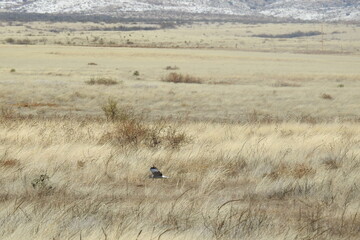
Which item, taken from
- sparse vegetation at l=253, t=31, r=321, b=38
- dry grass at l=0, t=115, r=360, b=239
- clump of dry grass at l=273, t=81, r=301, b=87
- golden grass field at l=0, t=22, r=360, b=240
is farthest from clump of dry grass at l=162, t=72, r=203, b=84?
sparse vegetation at l=253, t=31, r=321, b=38

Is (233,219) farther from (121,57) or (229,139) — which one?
(121,57)

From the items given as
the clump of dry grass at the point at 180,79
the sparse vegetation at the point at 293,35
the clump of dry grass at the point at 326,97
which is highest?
the clump of dry grass at the point at 326,97

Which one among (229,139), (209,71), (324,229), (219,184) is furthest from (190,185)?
(209,71)

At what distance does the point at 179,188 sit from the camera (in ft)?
25.9

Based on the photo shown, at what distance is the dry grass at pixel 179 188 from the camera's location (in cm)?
603

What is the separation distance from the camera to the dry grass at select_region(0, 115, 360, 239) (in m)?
6.03

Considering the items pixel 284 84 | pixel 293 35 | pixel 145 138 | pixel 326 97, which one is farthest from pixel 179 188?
pixel 293 35

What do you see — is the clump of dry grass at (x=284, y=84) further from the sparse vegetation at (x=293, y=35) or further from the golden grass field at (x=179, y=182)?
the sparse vegetation at (x=293, y=35)

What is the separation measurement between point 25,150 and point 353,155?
5.19m

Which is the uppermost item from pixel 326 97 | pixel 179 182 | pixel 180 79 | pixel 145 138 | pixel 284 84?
pixel 179 182

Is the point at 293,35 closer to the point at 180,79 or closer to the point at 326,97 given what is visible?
the point at 180,79

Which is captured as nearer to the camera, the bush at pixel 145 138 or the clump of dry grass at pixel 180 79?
the bush at pixel 145 138

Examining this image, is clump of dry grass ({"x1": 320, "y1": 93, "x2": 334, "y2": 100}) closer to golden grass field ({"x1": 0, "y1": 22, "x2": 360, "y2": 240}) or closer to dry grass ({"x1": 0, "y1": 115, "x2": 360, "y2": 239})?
golden grass field ({"x1": 0, "y1": 22, "x2": 360, "y2": 240})

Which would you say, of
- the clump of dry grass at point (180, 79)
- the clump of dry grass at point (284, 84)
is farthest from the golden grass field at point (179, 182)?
the clump of dry grass at point (284, 84)
